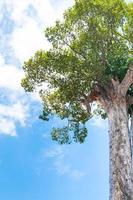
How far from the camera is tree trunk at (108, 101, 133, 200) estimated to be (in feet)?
42.1

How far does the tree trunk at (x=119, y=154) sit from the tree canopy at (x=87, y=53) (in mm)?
1264

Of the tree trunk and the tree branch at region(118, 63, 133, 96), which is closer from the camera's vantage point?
the tree trunk

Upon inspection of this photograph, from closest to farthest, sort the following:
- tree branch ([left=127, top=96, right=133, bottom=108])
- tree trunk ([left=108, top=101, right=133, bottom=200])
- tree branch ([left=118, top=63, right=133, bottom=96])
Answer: tree trunk ([left=108, top=101, right=133, bottom=200]) < tree branch ([left=118, top=63, right=133, bottom=96]) < tree branch ([left=127, top=96, right=133, bottom=108])

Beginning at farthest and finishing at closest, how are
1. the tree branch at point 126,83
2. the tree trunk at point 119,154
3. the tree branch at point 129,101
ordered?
the tree branch at point 129,101, the tree branch at point 126,83, the tree trunk at point 119,154

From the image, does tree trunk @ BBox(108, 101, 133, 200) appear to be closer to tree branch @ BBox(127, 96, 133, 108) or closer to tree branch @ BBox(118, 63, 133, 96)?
tree branch @ BBox(118, 63, 133, 96)

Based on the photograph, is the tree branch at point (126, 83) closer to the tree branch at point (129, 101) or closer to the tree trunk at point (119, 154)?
the tree trunk at point (119, 154)

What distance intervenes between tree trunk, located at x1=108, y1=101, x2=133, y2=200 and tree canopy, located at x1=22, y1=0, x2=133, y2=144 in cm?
126

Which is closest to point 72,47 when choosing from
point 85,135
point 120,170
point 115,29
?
point 115,29

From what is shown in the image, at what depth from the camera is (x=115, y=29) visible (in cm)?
1644

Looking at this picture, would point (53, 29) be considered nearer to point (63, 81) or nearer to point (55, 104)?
point (63, 81)

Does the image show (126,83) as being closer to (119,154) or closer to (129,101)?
(129,101)

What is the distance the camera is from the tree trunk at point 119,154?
12.8 m

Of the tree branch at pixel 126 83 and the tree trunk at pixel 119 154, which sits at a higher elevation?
the tree branch at pixel 126 83

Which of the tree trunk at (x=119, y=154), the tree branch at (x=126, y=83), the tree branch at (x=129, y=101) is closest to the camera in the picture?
the tree trunk at (x=119, y=154)
